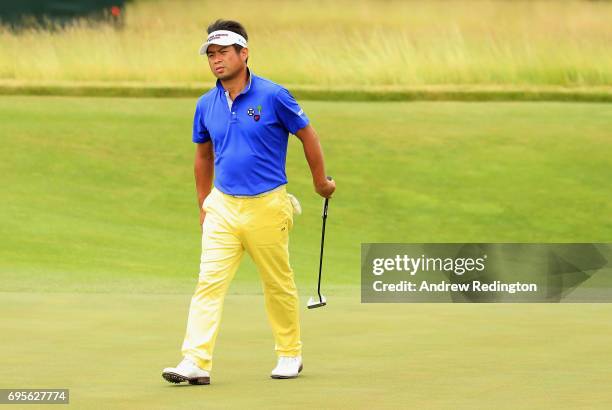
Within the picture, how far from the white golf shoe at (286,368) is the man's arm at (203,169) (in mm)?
842

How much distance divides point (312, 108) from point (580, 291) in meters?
11.3

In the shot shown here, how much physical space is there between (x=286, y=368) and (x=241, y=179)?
37.0 inches

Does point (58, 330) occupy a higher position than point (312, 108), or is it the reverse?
point (312, 108)

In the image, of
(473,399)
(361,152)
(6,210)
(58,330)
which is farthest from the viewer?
(361,152)

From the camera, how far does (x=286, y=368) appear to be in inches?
324

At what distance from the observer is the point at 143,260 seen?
15.9 metres

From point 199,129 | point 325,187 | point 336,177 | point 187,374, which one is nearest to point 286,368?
point 187,374

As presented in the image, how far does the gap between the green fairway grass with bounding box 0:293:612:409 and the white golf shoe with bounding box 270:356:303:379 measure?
66mm

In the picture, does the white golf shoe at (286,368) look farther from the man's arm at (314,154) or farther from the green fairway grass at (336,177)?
the green fairway grass at (336,177)

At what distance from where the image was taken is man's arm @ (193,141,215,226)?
28.1 ft

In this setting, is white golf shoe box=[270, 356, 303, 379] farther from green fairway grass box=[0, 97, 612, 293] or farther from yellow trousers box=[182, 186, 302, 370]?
green fairway grass box=[0, 97, 612, 293]

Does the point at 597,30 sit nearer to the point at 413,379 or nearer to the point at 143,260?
the point at 143,260

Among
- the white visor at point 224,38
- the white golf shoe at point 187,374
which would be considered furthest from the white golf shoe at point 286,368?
the white visor at point 224,38

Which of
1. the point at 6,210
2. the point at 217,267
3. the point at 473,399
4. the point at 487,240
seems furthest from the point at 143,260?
the point at 473,399
